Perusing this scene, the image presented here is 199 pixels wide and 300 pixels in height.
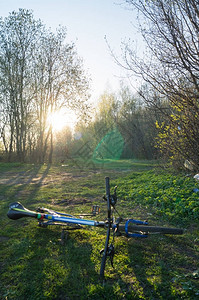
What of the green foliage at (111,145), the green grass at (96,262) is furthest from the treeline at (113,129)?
the green grass at (96,262)

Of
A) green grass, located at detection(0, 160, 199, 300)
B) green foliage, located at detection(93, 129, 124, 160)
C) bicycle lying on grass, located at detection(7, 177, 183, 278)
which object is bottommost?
green grass, located at detection(0, 160, 199, 300)

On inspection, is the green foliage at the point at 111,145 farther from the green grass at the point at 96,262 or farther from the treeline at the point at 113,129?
the green grass at the point at 96,262

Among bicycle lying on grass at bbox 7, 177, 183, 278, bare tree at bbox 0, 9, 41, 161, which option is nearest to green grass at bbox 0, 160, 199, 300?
bicycle lying on grass at bbox 7, 177, 183, 278

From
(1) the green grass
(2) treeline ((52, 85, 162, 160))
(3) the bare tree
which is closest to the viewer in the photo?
(1) the green grass

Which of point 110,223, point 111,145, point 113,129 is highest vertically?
point 113,129

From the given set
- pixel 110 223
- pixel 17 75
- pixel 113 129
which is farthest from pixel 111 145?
pixel 110 223

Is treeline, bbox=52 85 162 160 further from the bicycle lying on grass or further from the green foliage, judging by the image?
the bicycle lying on grass

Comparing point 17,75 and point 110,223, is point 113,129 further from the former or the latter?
point 110,223

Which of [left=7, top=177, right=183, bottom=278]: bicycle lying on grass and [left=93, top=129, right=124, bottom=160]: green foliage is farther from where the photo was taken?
[left=93, top=129, right=124, bottom=160]: green foliage

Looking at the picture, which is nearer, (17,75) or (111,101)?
(17,75)

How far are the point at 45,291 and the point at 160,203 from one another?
14.3 feet

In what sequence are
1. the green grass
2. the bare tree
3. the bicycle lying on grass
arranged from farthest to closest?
the bare tree, the bicycle lying on grass, the green grass

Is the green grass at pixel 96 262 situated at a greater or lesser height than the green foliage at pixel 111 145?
lesser

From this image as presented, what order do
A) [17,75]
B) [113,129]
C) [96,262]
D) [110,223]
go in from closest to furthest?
[96,262]
[110,223]
[17,75]
[113,129]
